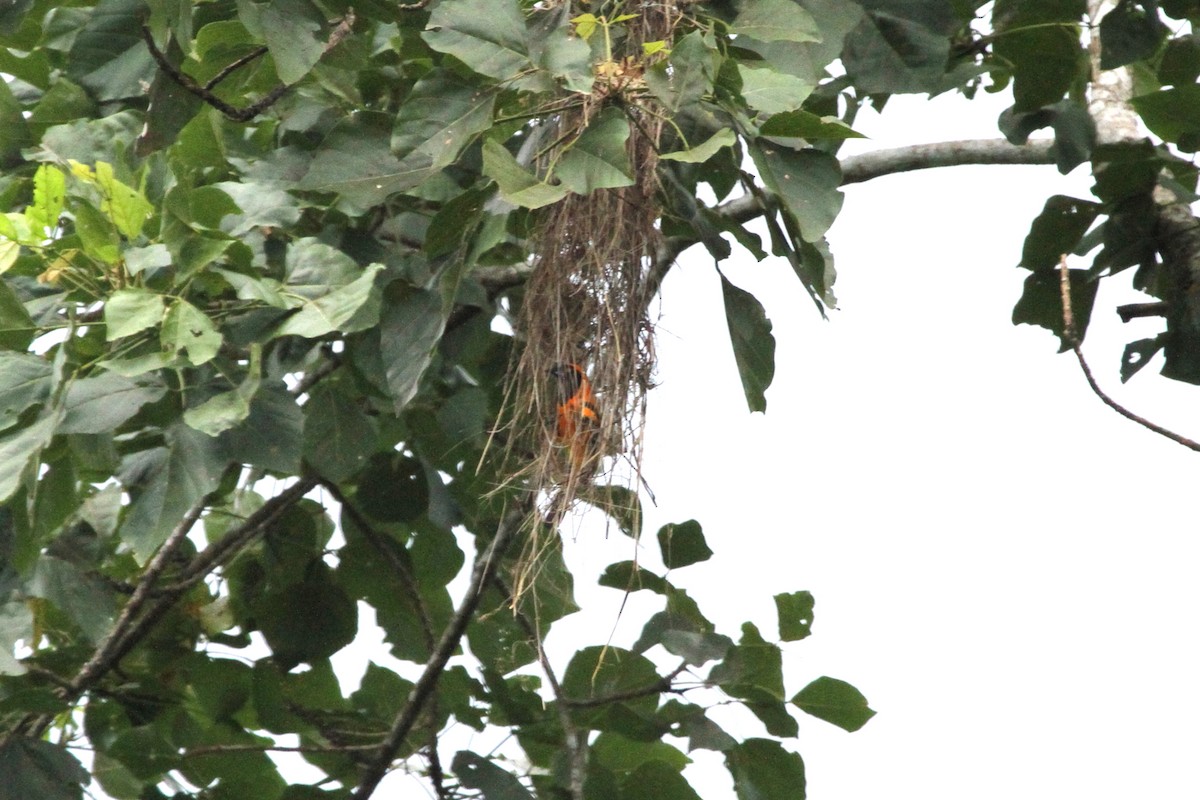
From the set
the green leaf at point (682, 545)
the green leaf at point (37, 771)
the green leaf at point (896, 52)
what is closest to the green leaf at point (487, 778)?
the green leaf at point (682, 545)

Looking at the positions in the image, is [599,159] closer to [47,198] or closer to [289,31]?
[289,31]

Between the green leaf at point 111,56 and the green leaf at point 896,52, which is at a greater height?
the green leaf at point 896,52

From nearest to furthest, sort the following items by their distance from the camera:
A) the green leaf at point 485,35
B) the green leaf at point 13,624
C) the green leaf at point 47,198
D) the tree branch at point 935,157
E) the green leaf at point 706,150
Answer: the green leaf at point 706,150 < the green leaf at point 485,35 < the green leaf at point 47,198 < the green leaf at point 13,624 < the tree branch at point 935,157

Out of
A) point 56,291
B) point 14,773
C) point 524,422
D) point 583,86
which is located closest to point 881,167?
point 524,422

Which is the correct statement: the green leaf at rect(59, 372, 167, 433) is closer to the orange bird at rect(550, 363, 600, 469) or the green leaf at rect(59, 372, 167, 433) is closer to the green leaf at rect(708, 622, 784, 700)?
the orange bird at rect(550, 363, 600, 469)

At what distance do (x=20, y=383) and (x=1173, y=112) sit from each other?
1680mm

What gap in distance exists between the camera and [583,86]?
53.0 inches

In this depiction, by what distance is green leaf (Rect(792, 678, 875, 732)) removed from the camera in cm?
216

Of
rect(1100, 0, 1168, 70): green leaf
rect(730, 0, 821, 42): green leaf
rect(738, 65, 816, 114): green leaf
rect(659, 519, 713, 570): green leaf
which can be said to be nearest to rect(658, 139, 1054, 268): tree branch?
rect(1100, 0, 1168, 70): green leaf

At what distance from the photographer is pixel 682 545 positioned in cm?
221

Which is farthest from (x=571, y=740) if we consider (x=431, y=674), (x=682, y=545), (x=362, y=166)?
(x=362, y=166)

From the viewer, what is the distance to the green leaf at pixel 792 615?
225cm

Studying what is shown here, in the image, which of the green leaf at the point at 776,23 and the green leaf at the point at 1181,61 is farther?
the green leaf at the point at 1181,61

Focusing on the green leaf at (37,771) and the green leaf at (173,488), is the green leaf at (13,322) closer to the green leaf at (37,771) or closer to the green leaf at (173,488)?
the green leaf at (173,488)
